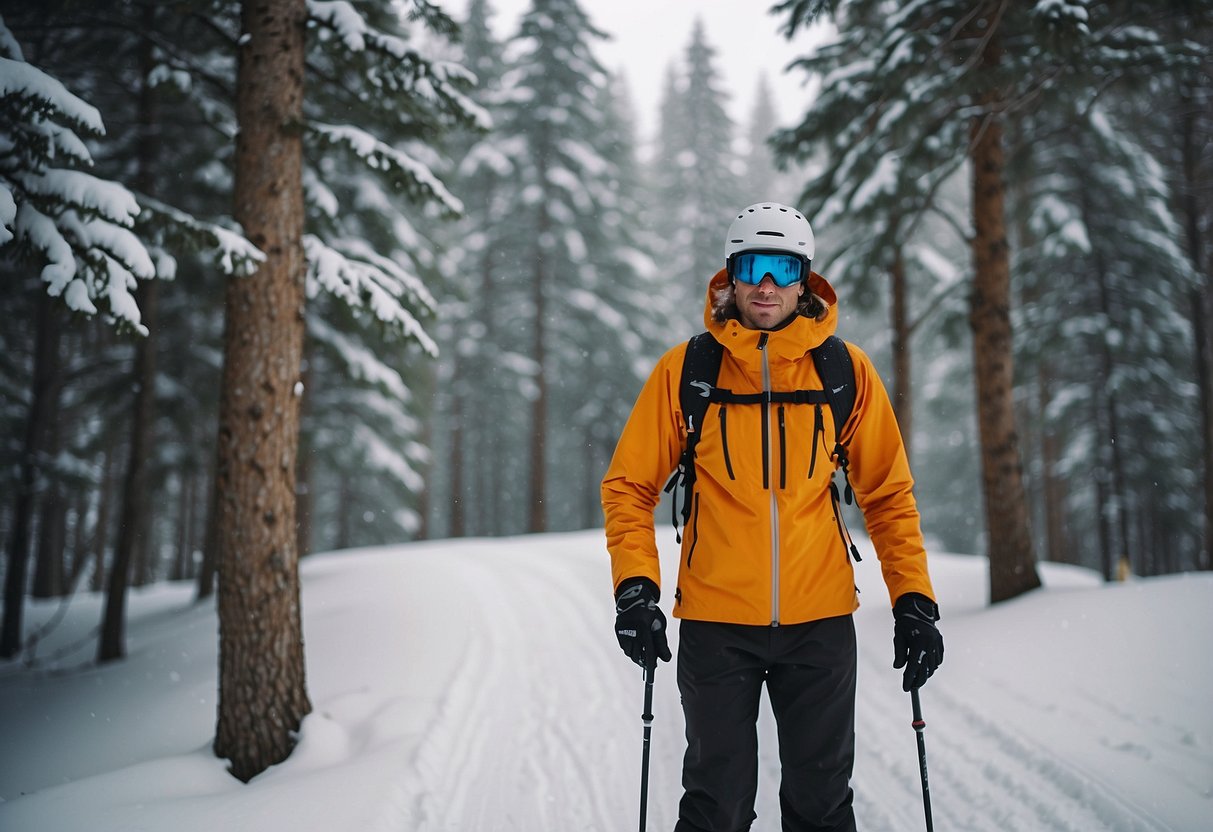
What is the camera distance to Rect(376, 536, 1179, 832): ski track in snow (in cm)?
414

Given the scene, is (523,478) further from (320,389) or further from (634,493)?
(634,493)

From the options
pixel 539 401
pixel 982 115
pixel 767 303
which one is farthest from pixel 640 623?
pixel 539 401

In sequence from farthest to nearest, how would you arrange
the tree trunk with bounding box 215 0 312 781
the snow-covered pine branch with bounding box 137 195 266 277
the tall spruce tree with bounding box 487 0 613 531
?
the tall spruce tree with bounding box 487 0 613 531
the tree trunk with bounding box 215 0 312 781
the snow-covered pine branch with bounding box 137 195 266 277

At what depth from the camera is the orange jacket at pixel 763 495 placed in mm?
2777

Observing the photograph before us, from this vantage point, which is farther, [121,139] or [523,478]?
[523,478]

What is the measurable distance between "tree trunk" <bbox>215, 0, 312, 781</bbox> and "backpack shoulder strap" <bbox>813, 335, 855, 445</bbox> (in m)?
4.12

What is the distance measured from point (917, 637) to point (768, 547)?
780mm

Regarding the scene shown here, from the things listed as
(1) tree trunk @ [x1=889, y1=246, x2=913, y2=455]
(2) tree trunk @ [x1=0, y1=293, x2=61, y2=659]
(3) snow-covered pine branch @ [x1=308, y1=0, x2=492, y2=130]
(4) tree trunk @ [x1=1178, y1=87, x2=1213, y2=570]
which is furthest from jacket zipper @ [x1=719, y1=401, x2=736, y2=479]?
(4) tree trunk @ [x1=1178, y1=87, x2=1213, y2=570]

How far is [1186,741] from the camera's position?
4461mm

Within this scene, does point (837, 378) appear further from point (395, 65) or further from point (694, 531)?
point (395, 65)

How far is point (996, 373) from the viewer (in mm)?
8102

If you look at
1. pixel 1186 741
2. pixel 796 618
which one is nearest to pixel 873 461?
pixel 796 618

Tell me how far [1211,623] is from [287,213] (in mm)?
8032

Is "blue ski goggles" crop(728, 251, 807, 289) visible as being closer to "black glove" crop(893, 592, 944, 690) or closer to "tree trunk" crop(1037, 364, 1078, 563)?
"black glove" crop(893, 592, 944, 690)
